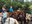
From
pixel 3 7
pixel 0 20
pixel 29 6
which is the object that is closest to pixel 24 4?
pixel 29 6

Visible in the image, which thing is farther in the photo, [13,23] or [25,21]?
[25,21]

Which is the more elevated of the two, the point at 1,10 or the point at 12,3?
the point at 12,3

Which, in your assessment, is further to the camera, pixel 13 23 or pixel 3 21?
pixel 3 21

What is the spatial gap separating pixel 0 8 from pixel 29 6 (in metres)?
0.58

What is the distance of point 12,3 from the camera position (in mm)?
2057

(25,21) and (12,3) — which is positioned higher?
(12,3)

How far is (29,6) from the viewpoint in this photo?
6.59 ft

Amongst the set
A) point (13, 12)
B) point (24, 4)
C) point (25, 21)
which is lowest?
point (25, 21)

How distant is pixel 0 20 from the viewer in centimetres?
208

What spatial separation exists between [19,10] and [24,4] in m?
0.16

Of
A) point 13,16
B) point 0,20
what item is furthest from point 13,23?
point 0,20

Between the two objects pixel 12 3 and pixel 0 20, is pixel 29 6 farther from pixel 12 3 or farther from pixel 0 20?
pixel 0 20

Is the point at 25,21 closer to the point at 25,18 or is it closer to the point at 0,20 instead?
the point at 25,18

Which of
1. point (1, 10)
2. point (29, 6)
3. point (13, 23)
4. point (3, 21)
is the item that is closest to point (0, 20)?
point (3, 21)
